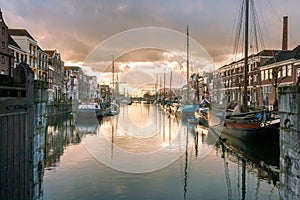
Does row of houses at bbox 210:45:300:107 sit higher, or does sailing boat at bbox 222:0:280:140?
row of houses at bbox 210:45:300:107

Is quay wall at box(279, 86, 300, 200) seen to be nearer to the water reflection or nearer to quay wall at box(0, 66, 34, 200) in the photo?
the water reflection

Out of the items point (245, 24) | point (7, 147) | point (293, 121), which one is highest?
point (245, 24)

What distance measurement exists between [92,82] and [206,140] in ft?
409

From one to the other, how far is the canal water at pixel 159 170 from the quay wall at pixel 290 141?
344cm

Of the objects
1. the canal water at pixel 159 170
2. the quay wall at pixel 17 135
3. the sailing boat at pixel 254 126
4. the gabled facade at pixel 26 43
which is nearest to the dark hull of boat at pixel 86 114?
the gabled facade at pixel 26 43

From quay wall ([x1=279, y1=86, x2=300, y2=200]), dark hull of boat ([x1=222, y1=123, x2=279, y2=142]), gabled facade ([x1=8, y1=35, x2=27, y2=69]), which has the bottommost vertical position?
dark hull of boat ([x1=222, y1=123, x2=279, y2=142])

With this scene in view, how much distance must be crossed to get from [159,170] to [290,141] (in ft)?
26.3

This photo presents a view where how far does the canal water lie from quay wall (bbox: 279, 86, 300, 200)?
344 cm

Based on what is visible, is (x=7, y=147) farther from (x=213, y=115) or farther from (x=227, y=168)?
(x=213, y=115)

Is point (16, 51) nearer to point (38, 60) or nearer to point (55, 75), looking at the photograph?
point (38, 60)

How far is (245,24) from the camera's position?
88.5 ft

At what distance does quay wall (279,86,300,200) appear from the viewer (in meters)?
7.39

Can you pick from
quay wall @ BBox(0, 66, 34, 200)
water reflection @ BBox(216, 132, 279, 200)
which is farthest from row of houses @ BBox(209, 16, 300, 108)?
quay wall @ BBox(0, 66, 34, 200)

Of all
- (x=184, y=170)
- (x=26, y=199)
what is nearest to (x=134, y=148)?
(x=184, y=170)
